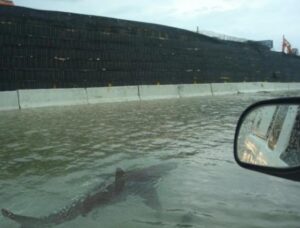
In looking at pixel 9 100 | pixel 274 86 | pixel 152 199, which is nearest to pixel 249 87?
pixel 274 86

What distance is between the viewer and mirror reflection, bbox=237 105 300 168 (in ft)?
9.86

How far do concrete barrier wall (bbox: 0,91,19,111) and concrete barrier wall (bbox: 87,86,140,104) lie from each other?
16.0 ft

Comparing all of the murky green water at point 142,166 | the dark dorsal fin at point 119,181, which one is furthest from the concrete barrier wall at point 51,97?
the dark dorsal fin at point 119,181

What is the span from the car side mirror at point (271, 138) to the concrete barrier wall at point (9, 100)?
64.2ft

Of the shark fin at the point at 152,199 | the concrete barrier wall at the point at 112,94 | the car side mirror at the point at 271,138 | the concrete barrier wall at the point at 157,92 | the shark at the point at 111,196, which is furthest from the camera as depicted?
the concrete barrier wall at the point at 157,92

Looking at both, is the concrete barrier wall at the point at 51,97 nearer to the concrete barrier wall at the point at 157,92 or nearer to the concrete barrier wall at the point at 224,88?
the concrete barrier wall at the point at 157,92

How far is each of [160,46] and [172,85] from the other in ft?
10.4

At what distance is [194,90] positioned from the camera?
37219 mm

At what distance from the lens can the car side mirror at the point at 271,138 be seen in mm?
2953

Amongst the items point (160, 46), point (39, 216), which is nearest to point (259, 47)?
point (160, 46)

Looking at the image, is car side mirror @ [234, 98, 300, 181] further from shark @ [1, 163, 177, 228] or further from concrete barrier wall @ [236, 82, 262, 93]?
concrete barrier wall @ [236, 82, 262, 93]

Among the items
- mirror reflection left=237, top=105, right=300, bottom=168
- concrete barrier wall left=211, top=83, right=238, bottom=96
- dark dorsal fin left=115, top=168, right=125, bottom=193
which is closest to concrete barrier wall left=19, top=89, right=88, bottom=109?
concrete barrier wall left=211, top=83, right=238, bottom=96

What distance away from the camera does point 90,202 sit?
6.38 metres

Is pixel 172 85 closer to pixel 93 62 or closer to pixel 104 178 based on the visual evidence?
pixel 93 62
